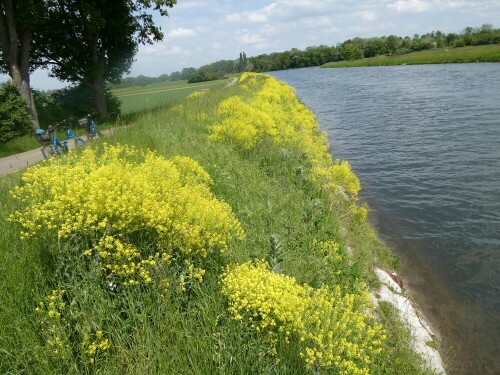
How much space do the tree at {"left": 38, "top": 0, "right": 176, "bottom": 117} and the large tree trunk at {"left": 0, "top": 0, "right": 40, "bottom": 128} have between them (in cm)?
366

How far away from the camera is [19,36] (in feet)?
57.9

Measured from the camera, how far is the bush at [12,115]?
1571 centimetres

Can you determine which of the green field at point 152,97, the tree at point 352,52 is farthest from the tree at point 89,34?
the tree at point 352,52

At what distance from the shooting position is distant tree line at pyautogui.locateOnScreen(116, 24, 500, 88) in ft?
285

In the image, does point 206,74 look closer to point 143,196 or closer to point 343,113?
point 343,113

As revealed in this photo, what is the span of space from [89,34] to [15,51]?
628cm

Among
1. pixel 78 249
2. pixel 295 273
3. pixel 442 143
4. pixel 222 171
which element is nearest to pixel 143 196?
pixel 78 249

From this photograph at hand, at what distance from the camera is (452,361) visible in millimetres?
5422

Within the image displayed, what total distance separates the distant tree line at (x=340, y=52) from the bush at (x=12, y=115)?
176ft

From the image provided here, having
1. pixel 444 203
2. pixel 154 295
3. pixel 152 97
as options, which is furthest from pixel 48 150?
pixel 152 97

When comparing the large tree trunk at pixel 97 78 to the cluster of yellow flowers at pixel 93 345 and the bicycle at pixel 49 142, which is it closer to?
the bicycle at pixel 49 142

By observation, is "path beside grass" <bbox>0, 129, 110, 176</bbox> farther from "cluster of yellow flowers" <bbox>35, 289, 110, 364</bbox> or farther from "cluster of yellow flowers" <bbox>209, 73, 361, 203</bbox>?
"cluster of yellow flowers" <bbox>35, 289, 110, 364</bbox>

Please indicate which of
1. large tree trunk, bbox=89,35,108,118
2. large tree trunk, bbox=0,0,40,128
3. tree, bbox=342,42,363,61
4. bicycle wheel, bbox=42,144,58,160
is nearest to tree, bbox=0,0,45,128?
large tree trunk, bbox=0,0,40,128

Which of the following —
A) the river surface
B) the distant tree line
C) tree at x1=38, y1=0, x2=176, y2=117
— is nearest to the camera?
the river surface
